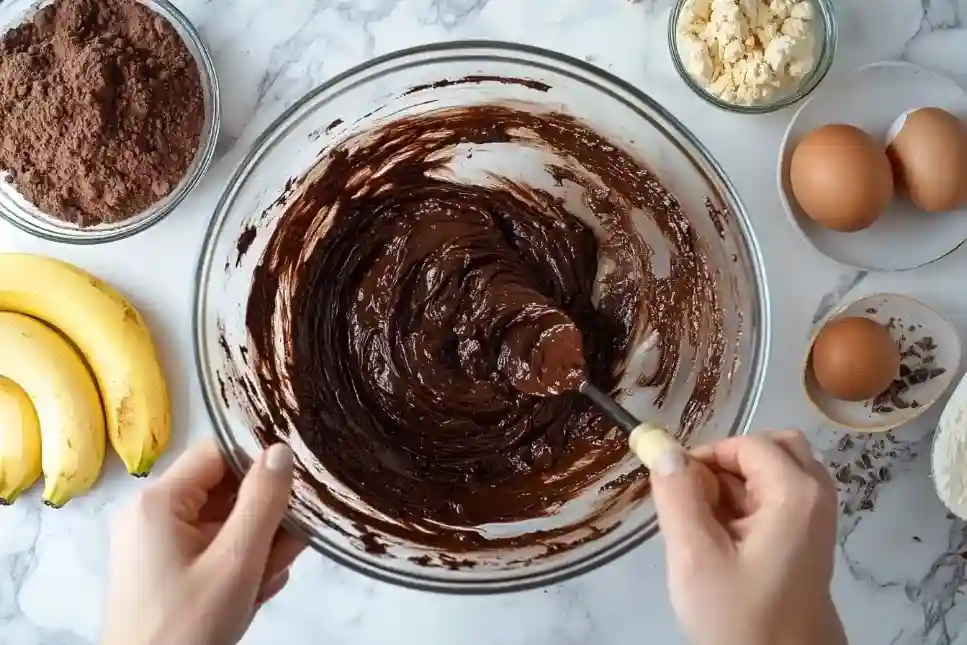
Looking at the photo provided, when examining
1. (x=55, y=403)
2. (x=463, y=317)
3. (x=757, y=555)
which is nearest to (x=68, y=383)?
(x=55, y=403)

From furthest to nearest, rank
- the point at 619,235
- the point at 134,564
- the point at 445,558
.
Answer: the point at 619,235 → the point at 445,558 → the point at 134,564

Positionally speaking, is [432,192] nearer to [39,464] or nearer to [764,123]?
[764,123]

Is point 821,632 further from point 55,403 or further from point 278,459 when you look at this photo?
point 55,403

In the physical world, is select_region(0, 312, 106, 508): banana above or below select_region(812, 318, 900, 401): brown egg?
below

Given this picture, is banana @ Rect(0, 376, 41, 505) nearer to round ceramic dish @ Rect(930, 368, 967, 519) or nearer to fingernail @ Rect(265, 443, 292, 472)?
fingernail @ Rect(265, 443, 292, 472)

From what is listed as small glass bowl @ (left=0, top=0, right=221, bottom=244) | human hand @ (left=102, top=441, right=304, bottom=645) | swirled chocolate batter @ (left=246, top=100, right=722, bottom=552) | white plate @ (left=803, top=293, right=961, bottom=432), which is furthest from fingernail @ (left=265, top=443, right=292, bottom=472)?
white plate @ (left=803, top=293, right=961, bottom=432)

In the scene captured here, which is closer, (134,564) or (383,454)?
(134,564)

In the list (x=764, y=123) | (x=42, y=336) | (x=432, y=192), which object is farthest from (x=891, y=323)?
(x=42, y=336)

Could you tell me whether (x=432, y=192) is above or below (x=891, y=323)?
below
